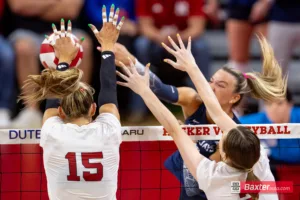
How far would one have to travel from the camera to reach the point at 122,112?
10578 mm

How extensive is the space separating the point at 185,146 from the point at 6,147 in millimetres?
4513

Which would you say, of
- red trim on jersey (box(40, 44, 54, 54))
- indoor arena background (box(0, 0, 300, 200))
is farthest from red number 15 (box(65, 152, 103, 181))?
indoor arena background (box(0, 0, 300, 200))

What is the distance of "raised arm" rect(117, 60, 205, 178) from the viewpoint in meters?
4.65

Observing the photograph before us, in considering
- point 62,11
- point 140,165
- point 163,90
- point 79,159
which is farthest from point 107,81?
point 62,11

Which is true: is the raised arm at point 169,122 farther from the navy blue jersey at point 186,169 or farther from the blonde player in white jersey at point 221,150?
the navy blue jersey at point 186,169

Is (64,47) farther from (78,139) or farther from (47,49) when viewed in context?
(78,139)

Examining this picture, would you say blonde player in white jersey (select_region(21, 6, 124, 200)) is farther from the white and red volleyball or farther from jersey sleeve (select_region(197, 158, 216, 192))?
the white and red volleyball

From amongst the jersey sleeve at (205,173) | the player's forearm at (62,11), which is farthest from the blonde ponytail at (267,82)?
the player's forearm at (62,11)

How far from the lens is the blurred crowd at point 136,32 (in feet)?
31.7

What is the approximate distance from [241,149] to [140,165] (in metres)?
2.31

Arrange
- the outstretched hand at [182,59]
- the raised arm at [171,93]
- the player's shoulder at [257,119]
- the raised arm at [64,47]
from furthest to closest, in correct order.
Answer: the player's shoulder at [257,119]
the raised arm at [171,93]
the raised arm at [64,47]
the outstretched hand at [182,59]

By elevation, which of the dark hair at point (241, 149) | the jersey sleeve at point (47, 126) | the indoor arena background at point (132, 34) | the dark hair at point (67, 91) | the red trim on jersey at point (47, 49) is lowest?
the dark hair at point (241, 149)

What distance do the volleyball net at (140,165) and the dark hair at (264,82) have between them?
291mm

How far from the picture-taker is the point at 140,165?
6.64 m
